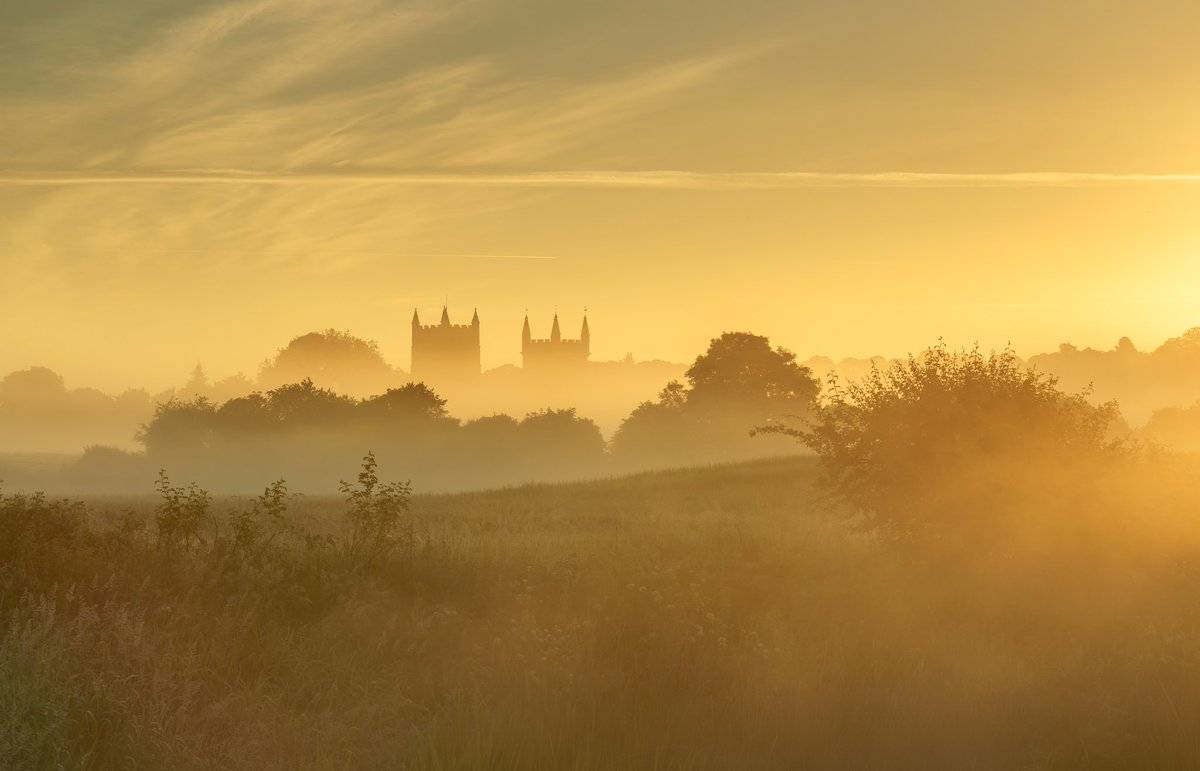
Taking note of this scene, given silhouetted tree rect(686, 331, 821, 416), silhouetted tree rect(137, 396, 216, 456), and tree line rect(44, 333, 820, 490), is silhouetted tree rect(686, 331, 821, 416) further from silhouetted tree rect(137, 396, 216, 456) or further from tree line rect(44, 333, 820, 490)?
silhouetted tree rect(137, 396, 216, 456)

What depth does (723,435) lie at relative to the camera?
72250mm

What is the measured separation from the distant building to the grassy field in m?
182

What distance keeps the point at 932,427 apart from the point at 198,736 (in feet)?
41.0

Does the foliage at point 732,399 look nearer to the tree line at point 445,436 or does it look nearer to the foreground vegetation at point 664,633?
the tree line at point 445,436

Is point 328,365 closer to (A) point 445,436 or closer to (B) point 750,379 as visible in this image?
(A) point 445,436

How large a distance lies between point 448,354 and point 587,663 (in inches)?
7499

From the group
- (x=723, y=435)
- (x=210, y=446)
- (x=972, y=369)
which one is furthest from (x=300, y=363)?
(x=972, y=369)

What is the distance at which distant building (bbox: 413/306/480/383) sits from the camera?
19450 centimetres

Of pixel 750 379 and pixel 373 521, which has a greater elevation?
pixel 750 379

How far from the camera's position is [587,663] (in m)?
9.34

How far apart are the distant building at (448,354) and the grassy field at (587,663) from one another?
182227 mm

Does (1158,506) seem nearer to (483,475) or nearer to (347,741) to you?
(347,741)

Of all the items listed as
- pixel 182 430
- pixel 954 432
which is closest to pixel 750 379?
pixel 182 430

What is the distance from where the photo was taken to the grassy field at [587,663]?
7.62 metres
